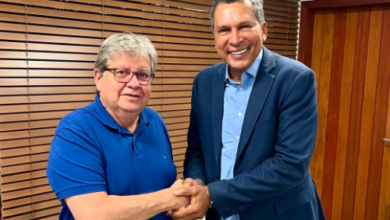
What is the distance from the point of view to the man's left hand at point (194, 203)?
1.28 meters

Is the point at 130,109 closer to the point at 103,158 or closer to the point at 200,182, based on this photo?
the point at 103,158

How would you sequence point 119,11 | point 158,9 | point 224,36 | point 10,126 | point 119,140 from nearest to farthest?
point 119,140
point 224,36
point 10,126
point 119,11
point 158,9

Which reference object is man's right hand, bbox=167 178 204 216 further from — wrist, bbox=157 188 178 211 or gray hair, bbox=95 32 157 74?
gray hair, bbox=95 32 157 74

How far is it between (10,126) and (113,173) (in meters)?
0.87

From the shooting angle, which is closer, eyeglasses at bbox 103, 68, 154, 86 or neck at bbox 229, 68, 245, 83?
eyeglasses at bbox 103, 68, 154, 86

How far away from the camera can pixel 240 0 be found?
127 centimetres

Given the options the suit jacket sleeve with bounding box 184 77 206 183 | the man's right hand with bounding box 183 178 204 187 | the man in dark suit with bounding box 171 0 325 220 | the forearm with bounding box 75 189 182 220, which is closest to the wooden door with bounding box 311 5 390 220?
the man in dark suit with bounding box 171 0 325 220

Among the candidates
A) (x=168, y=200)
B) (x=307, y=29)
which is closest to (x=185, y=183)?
(x=168, y=200)

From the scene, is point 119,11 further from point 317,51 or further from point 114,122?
point 317,51

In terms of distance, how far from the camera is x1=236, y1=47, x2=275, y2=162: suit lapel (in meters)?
1.28

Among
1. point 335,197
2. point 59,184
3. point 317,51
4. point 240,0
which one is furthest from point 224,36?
point 335,197

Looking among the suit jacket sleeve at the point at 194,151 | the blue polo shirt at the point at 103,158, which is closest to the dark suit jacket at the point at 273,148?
the suit jacket sleeve at the point at 194,151

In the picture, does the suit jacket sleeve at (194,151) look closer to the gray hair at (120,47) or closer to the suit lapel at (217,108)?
the suit lapel at (217,108)

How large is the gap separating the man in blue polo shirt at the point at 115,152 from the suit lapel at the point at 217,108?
208mm
